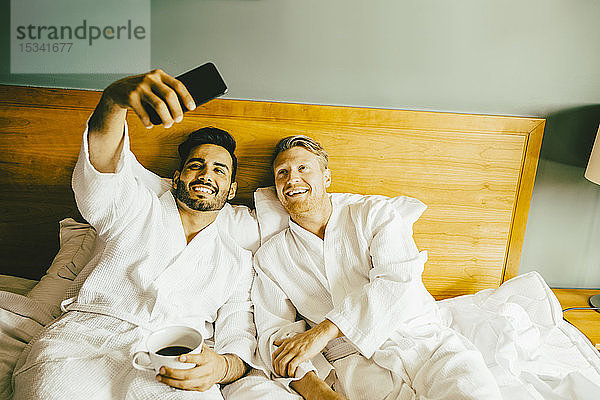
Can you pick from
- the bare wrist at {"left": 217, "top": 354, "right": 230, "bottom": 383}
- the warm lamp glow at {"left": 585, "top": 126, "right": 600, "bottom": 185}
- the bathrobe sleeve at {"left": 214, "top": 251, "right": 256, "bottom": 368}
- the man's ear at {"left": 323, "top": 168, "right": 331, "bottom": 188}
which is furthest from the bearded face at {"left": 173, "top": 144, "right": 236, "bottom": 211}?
the warm lamp glow at {"left": 585, "top": 126, "right": 600, "bottom": 185}

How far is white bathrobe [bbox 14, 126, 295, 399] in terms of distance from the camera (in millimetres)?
1163

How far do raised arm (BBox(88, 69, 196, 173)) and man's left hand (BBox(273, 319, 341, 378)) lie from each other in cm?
72

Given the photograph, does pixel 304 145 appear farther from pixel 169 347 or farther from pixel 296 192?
pixel 169 347

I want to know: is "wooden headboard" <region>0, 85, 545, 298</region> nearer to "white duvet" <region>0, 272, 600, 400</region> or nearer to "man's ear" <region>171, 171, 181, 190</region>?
"man's ear" <region>171, 171, 181, 190</region>

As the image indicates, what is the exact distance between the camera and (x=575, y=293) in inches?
75.7

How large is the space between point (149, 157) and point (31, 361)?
794 mm

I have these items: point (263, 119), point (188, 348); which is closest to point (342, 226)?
point (263, 119)

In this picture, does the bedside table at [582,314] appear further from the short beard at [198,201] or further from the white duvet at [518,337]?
the short beard at [198,201]

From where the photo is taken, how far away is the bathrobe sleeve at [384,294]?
1.36 m

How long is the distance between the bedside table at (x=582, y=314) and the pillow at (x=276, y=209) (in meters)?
0.71

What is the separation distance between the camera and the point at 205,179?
1483mm

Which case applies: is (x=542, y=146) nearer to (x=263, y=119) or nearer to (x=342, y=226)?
(x=342, y=226)

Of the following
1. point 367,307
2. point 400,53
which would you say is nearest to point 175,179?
point 367,307

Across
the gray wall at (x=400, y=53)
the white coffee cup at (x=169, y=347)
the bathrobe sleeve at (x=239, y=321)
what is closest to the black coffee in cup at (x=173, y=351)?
the white coffee cup at (x=169, y=347)
